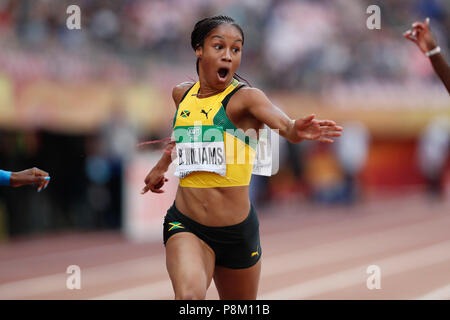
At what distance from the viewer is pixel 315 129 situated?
A: 163 inches

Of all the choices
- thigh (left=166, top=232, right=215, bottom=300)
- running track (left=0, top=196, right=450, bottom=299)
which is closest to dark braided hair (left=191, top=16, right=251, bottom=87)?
thigh (left=166, top=232, right=215, bottom=300)

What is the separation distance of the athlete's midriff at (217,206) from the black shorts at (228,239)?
0.03 m

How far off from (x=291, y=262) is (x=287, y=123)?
7.28 m

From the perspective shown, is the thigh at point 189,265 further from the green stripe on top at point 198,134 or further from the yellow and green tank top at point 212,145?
the green stripe on top at point 198,134

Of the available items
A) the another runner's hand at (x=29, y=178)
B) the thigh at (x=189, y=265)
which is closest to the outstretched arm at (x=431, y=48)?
the thigh at (x=189, y=265)

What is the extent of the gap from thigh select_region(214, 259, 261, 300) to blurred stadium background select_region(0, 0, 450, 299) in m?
3.56

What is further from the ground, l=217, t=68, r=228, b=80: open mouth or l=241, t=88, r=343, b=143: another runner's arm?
l=217, t=68, r=228, b=80: open mouth

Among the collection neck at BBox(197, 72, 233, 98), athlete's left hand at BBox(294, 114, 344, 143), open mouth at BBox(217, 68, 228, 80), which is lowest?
athlete's left hand at BBox(294, 114, 344, 143)

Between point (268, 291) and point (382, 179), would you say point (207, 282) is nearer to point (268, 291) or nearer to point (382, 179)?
point (268, 291)

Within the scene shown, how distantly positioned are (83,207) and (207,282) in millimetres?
9943

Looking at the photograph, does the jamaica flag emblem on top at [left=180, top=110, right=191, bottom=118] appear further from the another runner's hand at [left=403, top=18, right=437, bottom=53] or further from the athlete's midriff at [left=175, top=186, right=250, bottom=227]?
the another runner's hand at [left=403, top=18, right=437, bottom=53]

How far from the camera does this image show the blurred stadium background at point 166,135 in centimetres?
1058

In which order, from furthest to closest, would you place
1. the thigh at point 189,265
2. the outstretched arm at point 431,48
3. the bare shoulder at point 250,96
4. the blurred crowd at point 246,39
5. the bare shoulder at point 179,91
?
the blurred crowd at point 246,39
the bare shoulder at point 179,91
the outstretched arm at point 431,48
the bare shoulder at point 250,96
the thigh at point 189,265

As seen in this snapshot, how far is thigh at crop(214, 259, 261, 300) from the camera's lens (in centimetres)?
482
